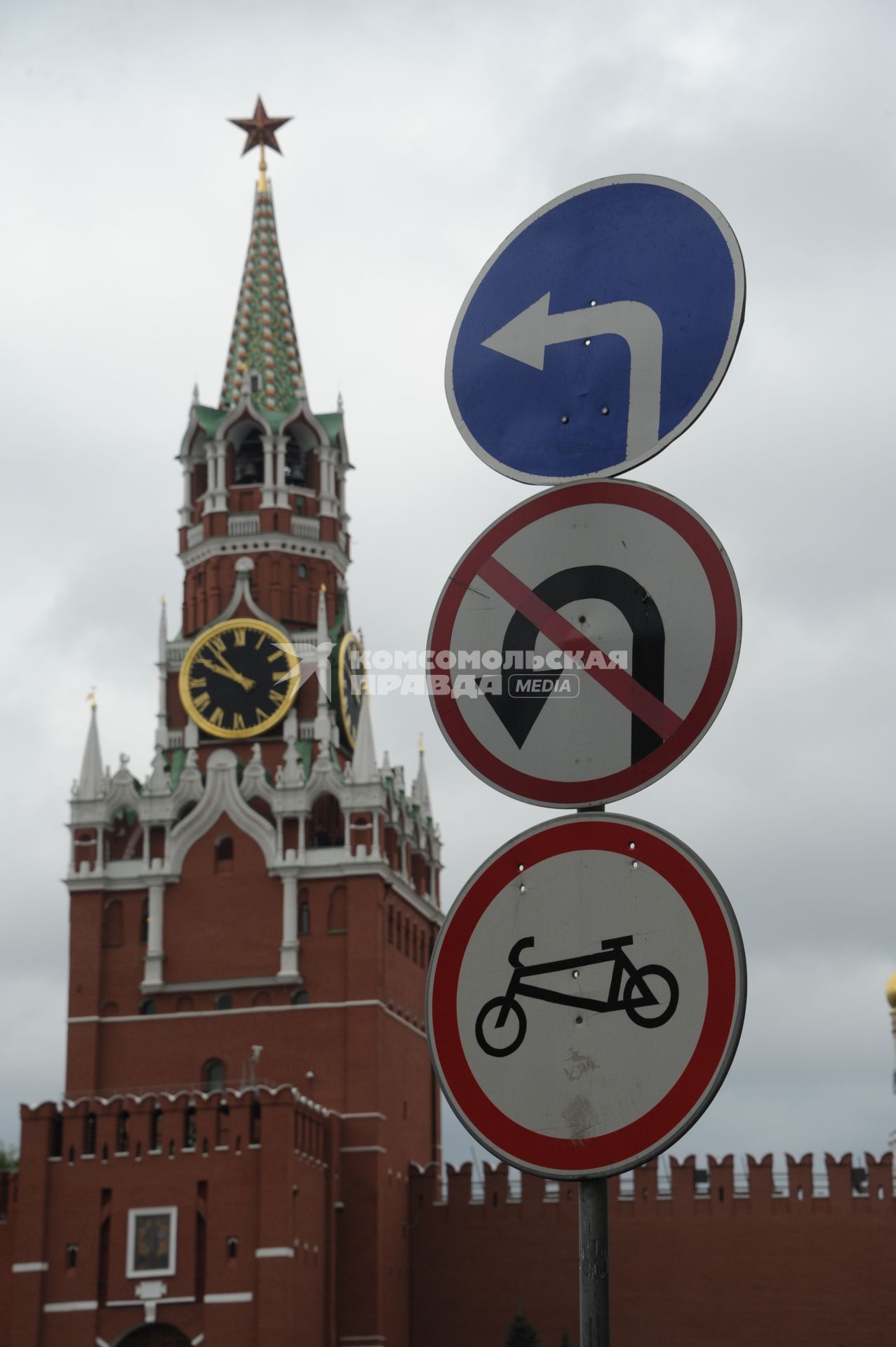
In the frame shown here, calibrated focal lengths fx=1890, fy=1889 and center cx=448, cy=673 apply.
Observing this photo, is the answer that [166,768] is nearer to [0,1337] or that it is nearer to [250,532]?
[250,532]

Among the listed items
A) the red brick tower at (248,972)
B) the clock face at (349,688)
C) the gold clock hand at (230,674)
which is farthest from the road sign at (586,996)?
the gold clock hand at (230,674)

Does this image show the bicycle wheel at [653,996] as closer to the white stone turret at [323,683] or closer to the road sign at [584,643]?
the road sign at [584,643]

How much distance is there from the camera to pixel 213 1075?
4112cm

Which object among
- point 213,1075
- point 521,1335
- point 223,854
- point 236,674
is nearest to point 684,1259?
point 521,1335

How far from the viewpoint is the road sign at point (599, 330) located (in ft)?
12.1

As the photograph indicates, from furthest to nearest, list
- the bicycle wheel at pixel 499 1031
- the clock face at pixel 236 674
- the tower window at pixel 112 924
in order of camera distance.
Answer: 1. the clock face at pixel 236 674
2. the tower window at pixel 112 924
3. the bicycle wheel at pixel 499 1031

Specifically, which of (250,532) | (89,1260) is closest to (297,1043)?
(89,1260)

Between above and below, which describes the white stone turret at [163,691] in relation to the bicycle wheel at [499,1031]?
above

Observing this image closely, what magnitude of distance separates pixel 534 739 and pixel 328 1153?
37469mm

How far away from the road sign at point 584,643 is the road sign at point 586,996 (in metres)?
0.17

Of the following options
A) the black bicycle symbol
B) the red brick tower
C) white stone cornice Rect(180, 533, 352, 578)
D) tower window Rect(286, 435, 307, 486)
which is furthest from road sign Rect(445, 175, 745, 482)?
tower window Rect(286, 435, 307, 486)

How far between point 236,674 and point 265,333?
9899 millimetres

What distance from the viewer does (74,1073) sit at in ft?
137

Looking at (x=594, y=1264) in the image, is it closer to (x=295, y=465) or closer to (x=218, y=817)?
(x=218, y=817)
